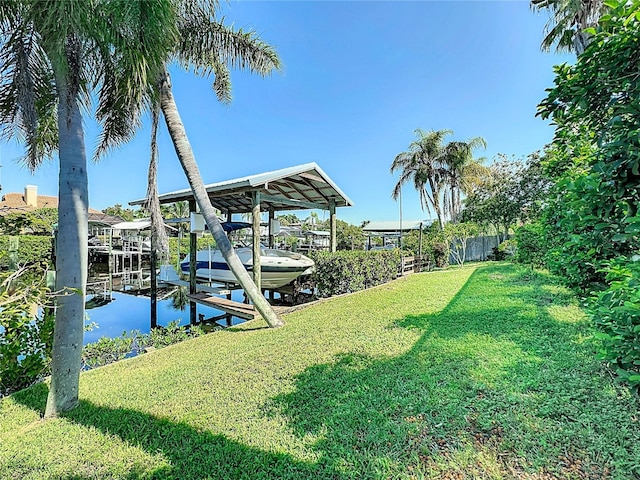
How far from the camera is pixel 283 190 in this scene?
400 inches

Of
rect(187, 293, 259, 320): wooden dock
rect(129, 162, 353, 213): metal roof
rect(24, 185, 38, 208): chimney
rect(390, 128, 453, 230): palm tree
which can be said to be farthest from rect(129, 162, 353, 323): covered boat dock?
rect(24, 185, 38, 208): chimney

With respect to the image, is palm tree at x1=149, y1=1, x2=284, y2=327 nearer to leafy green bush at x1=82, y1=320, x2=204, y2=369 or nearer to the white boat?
leafy green bush at x1=82, y1=320, x2=204, y2=369

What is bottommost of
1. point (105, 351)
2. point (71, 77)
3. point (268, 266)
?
point (105, 351)

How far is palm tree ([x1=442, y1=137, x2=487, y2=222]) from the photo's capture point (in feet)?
64.2

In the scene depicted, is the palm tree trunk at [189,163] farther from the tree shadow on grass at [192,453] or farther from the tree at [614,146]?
the tree at [614,146]

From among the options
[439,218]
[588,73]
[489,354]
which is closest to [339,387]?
[489,354]

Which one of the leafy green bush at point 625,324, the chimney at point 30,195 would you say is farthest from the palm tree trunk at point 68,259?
the chimney at point 30,195

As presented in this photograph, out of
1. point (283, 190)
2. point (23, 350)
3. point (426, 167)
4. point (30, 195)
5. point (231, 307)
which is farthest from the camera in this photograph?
point (30, 195)

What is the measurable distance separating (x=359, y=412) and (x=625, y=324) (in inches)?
82.8

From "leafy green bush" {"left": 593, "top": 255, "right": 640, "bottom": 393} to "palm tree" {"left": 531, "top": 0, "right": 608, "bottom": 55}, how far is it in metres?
8.31

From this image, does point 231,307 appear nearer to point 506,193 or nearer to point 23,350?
point 23,350

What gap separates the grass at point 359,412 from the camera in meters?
2.20

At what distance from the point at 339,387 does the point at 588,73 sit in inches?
131

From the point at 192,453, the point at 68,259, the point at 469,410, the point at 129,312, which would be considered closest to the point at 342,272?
the point at 469,410
